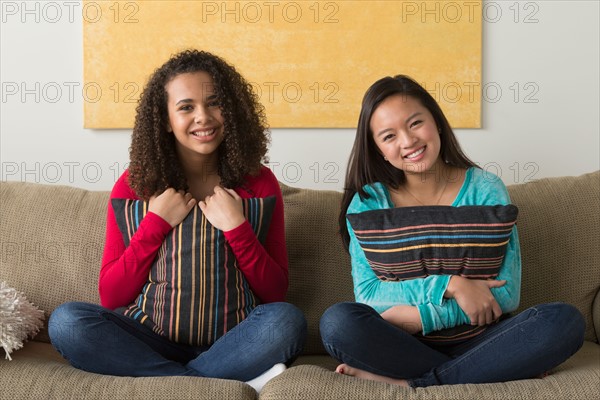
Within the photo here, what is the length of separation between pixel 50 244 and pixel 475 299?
106cm

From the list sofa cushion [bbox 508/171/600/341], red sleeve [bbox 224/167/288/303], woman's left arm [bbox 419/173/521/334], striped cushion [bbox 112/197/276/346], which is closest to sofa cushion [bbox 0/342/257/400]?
striped cushion [bbox 112/197/276/346]

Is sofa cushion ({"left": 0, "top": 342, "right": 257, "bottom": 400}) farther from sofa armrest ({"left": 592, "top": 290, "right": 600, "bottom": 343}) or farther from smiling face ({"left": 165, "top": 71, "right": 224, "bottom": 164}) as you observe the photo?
sofa armrest ({"left": 592, "top": 290, "right": 600, "bottom": 343})

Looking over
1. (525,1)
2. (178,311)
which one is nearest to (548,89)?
(525,1)

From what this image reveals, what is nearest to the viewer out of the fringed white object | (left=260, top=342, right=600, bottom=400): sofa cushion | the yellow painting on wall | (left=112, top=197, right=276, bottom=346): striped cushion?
(left=260, top=342, right=600, bottom=400): sofa cushion

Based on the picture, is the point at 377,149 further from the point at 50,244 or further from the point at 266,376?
the point at 50,244

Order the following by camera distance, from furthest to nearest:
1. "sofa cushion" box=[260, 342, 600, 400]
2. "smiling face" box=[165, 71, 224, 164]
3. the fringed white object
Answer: "smiling face" box=[165, 71, 224, 164]
the fringed white object
"sofa cushion" box=[260, 342, 600, 400]

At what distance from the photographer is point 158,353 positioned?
1683 mm

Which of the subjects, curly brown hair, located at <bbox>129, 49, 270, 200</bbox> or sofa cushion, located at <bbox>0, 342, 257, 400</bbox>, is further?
curly brown hair, located at <bbox>129, 49, 270, 200</bbox>

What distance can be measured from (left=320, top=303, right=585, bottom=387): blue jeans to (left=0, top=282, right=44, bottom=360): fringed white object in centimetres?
65

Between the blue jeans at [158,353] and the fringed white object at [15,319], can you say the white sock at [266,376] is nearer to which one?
the blue jeans at [158,353]

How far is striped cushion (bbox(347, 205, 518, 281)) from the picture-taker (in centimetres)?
170

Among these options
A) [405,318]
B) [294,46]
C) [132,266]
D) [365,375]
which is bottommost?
[365,375]

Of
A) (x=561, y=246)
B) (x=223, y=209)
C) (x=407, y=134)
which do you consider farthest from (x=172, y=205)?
(x=561, y=246)

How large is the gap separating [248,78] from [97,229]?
682 mm
